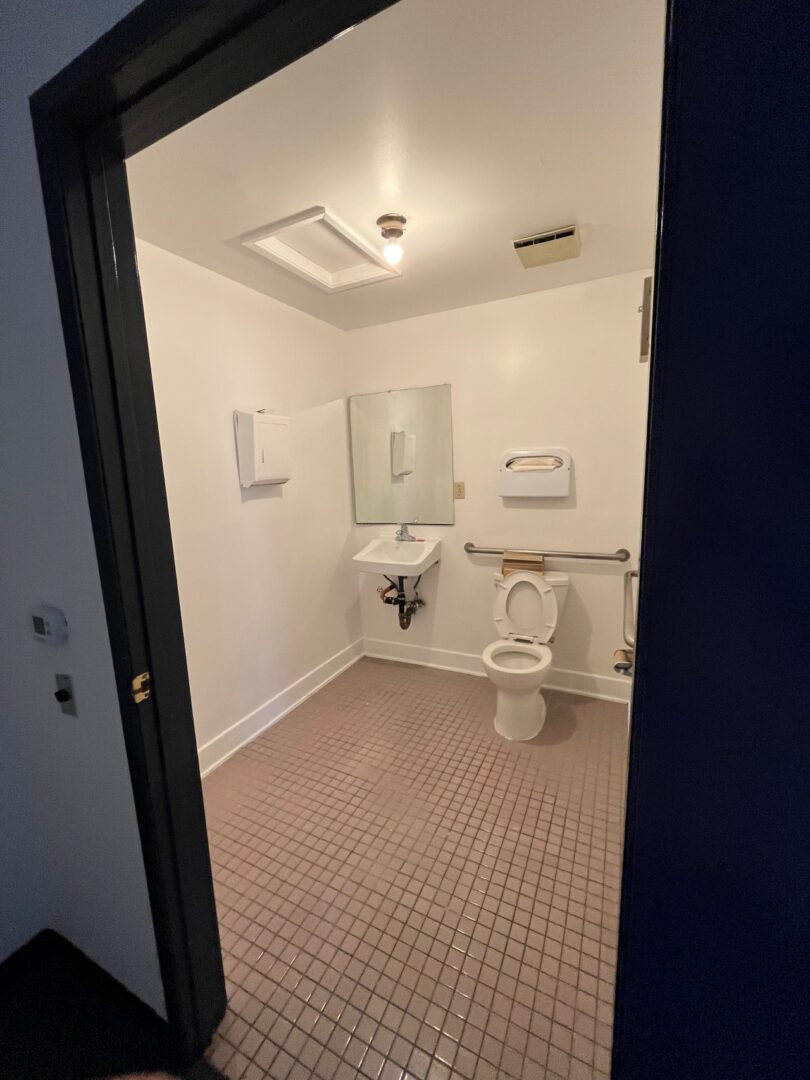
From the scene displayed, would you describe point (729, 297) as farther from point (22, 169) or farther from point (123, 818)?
point (123, 818)

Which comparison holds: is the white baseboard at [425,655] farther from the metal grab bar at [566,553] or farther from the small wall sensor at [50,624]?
the small wall sensor at [50,624]

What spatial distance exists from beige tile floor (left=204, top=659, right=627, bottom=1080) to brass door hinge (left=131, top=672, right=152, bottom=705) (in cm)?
99

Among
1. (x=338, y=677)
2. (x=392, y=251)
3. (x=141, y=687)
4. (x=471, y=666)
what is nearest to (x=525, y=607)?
(x=471, y=666)

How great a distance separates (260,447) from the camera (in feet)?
7.52

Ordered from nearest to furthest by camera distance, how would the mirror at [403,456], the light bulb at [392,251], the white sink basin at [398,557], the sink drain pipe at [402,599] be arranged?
the light bulb at [392,251]
the white sink basin at [398,557]
the mirror at [403,456]
the sink drain pipe at [402,599]

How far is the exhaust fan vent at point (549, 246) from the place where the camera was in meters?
1.84

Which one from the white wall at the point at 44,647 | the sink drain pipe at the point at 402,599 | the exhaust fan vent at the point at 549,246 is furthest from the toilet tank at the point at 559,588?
the white wall at the point at 44,647

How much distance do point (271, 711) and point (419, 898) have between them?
1.37 meters

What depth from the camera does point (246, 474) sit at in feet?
7.52

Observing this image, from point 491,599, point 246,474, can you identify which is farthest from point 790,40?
point 491,599

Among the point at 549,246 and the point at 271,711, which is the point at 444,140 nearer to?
the point at 549,246

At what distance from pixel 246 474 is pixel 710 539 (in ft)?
7.12

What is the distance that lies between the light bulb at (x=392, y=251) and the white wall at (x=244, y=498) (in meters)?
0.88

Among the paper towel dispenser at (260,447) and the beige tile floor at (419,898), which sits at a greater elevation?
the paper towel dispenser at (260,447)
